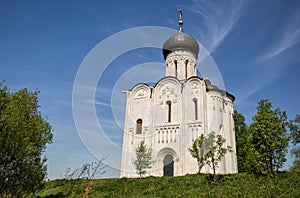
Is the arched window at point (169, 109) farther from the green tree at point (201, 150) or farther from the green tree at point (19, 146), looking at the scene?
the green tree at point (19, 146)

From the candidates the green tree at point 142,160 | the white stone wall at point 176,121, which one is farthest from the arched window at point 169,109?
the green tree at point 142,160

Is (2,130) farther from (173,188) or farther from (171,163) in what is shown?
(171,163)

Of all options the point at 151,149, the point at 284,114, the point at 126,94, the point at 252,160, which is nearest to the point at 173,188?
the point at 252,160

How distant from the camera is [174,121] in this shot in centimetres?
2241

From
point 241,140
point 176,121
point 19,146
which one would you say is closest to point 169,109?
point 176,121

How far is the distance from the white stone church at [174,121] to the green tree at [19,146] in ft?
33.9

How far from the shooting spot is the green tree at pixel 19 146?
33.4 ft

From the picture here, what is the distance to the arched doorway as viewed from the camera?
21.4 m

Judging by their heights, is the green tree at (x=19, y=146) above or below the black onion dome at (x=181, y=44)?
below

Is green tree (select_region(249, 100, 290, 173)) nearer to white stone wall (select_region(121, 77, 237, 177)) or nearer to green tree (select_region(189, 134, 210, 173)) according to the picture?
green tree (select_region(189, 134, 210, 173))

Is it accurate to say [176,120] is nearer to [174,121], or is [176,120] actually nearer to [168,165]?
[174,121]

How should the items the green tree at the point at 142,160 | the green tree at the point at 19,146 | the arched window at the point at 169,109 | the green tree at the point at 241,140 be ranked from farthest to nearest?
the green tree at the point at 241,140 → the arched window at the point at 169,109 → the green tree at the point at 142,160 → the green tree at the point at 19,146

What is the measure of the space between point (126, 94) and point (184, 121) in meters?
6.92

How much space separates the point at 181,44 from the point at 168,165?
515 inches
